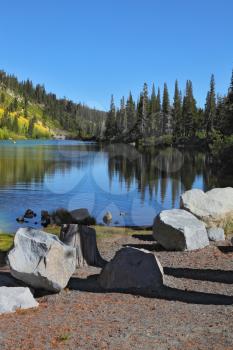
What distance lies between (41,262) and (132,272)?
2.47 m

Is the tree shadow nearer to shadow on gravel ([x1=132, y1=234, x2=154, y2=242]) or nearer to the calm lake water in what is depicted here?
shadow on gravel ([x1=132, y1=234, x2=154, y2=242])

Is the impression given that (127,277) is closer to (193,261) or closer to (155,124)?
(193,261)

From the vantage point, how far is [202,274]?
14.4 m

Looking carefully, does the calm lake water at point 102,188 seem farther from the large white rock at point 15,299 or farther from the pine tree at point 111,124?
the pine tree at point 111,124

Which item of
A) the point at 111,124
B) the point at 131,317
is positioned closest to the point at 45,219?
the point at 131,317

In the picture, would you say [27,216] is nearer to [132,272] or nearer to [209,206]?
[209,206]

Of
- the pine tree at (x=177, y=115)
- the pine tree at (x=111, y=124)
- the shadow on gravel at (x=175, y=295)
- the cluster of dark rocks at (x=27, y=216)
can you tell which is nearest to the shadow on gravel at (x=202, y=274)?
the shadow on gravel at (x=175, y=295)

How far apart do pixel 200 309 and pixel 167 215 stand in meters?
7.94

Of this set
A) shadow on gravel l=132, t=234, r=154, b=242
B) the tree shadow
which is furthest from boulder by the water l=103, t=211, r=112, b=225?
the tree shadow

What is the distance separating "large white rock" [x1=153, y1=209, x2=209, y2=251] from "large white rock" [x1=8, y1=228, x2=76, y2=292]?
5782 mm

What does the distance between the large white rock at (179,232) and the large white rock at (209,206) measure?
2.54 meters

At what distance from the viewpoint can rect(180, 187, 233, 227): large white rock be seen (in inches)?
834

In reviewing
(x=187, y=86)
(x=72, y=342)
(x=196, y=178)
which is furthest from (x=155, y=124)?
(x=72, y=342)

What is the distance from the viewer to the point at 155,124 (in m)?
156
